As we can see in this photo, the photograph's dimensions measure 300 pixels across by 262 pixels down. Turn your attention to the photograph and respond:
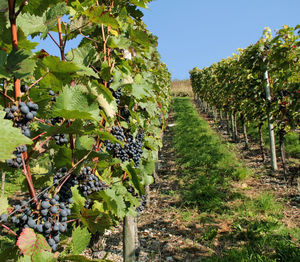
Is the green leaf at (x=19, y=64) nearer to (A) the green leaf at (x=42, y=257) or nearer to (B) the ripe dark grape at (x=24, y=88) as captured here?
(B) the ripe dark grape at (x=24, y=88)

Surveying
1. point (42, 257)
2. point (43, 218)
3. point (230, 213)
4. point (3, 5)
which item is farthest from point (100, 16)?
point (230, 213)

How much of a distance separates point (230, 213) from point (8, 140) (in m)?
4.61

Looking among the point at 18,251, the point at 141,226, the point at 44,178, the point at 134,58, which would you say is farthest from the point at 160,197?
the point at 18,251


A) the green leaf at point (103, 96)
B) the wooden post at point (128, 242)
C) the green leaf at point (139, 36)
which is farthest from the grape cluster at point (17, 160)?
the wooden post at point (128, 242)

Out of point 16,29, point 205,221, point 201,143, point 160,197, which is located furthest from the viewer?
point 201,143

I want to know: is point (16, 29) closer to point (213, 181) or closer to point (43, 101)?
point (43, 101)

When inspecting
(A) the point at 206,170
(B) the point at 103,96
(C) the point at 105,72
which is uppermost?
(C) the point at 105,72

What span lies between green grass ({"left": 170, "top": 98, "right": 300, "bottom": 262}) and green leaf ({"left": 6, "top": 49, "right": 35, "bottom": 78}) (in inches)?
131

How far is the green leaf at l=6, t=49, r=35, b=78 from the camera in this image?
0.87 metres

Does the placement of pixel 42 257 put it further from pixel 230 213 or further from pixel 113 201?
pixel 230 213

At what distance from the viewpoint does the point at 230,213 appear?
4.68 metres

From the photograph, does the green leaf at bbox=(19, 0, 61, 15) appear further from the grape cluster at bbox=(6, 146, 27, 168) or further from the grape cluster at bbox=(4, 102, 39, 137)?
the grape cluster at bbox=(6, 146, 27, 168)

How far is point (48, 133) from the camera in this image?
3.24 ft

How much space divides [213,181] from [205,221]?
1.68 metres
